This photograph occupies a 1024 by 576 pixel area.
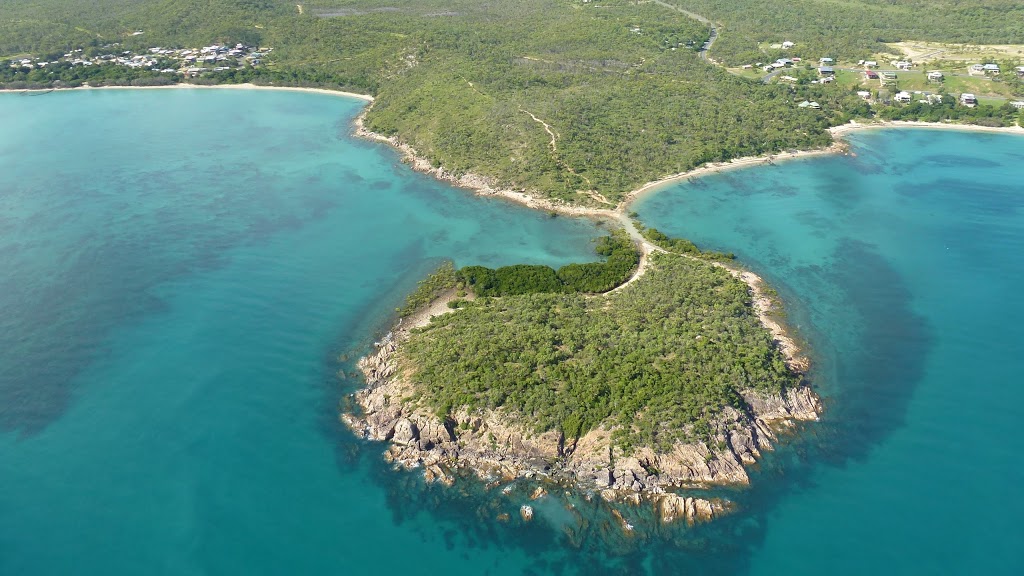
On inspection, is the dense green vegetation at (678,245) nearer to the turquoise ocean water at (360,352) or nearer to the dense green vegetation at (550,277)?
the turquoise ocean water at (360,352)

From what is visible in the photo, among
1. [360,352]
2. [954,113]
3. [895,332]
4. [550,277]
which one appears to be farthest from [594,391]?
[954,113]

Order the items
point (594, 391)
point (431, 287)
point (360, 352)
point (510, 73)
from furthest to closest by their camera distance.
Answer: point (510, 73) < point (431, 287) < point (360, 352) < point (594, 391)

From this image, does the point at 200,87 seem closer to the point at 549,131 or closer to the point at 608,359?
the point at 549,131

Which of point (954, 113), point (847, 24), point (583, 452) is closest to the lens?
point (583, 452)

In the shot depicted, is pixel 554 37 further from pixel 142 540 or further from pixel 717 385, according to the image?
pixel 142 540

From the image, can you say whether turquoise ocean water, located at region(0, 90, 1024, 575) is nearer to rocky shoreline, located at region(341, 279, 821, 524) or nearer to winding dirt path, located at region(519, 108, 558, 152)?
rocky shoreline, located at region(341, 279, 821, 524)

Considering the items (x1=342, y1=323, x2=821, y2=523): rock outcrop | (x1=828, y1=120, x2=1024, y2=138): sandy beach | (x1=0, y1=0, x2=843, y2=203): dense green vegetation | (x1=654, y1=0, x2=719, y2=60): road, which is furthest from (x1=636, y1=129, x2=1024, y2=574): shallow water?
(x1=654, y1=0, x2=719, y2=60): road

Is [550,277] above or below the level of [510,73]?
below
